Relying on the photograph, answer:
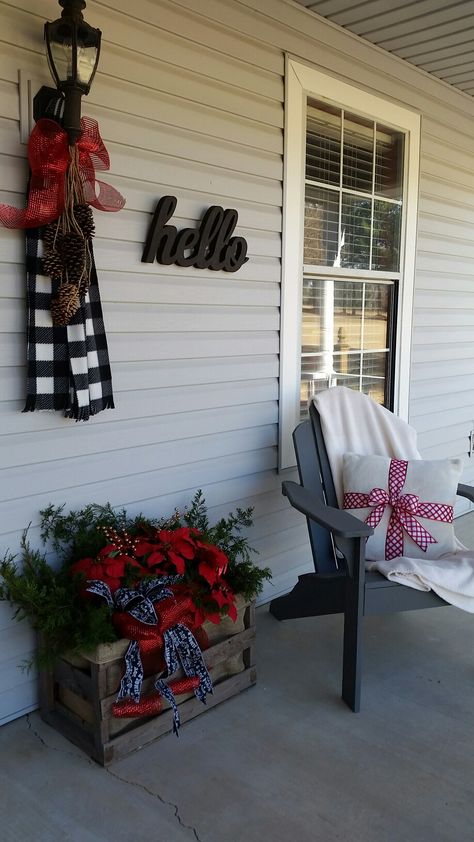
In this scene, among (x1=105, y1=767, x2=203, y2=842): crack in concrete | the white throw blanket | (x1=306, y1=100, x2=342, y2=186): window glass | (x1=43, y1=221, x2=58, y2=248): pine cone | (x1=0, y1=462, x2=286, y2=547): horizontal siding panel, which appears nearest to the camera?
(x1=105, y1=767, x2=203, y2=842): crack in concrete

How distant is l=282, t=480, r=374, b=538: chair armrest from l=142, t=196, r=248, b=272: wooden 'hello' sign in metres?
0.92

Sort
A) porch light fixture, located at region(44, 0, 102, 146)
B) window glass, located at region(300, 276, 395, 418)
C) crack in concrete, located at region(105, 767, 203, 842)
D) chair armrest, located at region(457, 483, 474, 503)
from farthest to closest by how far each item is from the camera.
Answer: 1. window glass, located at region(300, 276, 395, 418)
2. chair armrest, located at region(457, 483, 474, 503)
3. porch light fixture, located at region(44, 0, 102, 146)
4. crack in concrete, located at region(105, 767, 203, 842)

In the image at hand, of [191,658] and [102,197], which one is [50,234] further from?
[191,658]

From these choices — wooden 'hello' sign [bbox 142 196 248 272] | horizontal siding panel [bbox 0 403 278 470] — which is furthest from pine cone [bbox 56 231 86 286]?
horizontal siding panel [bbox 0 403 278 470]

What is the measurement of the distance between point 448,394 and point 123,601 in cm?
303

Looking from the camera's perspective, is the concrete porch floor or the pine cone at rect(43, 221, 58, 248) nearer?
the concrete porch floor

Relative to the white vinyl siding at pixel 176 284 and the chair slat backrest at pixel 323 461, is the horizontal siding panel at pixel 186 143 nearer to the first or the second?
the white vinyl siding at pixel 176 284

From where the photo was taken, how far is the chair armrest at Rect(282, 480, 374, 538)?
2334 mm

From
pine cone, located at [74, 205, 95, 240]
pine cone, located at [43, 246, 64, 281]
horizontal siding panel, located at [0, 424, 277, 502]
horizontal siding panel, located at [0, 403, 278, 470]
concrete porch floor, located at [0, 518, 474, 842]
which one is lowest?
concrete porch floor, located at [0, 518, 474, 842]

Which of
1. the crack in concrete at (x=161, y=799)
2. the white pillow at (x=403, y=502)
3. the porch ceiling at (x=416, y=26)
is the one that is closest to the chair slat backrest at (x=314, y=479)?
the white pillow at (x=403, y=502)

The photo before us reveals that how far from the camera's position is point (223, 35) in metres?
2.74

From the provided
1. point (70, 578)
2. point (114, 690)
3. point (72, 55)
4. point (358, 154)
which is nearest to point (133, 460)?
point (70, 578)

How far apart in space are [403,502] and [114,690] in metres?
1.36

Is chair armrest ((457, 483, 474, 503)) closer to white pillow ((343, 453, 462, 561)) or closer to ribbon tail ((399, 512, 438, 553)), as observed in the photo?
white pillow ((343, 453, 462, 561))
